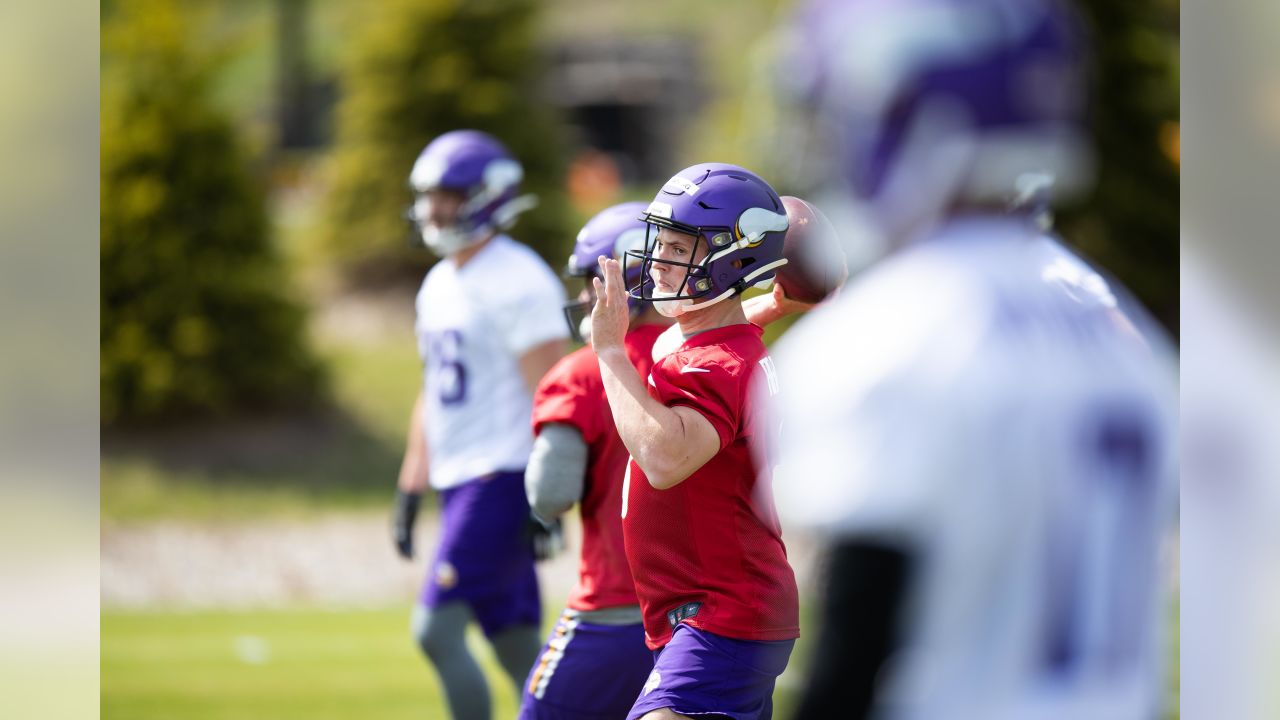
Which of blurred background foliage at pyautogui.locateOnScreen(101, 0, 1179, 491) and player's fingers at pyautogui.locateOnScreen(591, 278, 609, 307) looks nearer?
player's fingers at pyautogui.locateOnScreen(591, 278, 609, 307)

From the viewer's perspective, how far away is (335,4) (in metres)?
15.4

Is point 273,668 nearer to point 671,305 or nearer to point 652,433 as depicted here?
point 671,305

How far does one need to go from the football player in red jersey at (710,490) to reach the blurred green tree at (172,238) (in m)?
9.82

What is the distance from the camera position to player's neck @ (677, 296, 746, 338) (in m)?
2.87

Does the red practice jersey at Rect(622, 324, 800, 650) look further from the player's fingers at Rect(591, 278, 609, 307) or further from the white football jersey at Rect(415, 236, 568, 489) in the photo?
the white football jersey at Rect(415, 236, 568, 489)

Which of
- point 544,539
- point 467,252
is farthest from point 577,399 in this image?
point 467,252

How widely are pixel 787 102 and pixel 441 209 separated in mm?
3195

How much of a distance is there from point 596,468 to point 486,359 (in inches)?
51.2

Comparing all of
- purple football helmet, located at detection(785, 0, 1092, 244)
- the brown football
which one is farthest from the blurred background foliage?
purple football helmet, located at detection(785, 0, 1092, 244)

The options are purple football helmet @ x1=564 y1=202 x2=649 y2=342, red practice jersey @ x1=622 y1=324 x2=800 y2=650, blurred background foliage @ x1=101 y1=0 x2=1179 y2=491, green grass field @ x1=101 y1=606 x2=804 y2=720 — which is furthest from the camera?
blurred background foliage @ x1=101 y1=0 x2=1179 y2=491

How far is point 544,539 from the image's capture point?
4457 mm

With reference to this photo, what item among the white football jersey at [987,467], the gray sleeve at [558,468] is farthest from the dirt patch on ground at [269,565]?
the white football jersey at [987,467]

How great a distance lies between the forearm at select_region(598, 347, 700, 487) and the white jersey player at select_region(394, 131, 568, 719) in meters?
1.93

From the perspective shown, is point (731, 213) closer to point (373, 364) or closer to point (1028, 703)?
point (1028, 703)
